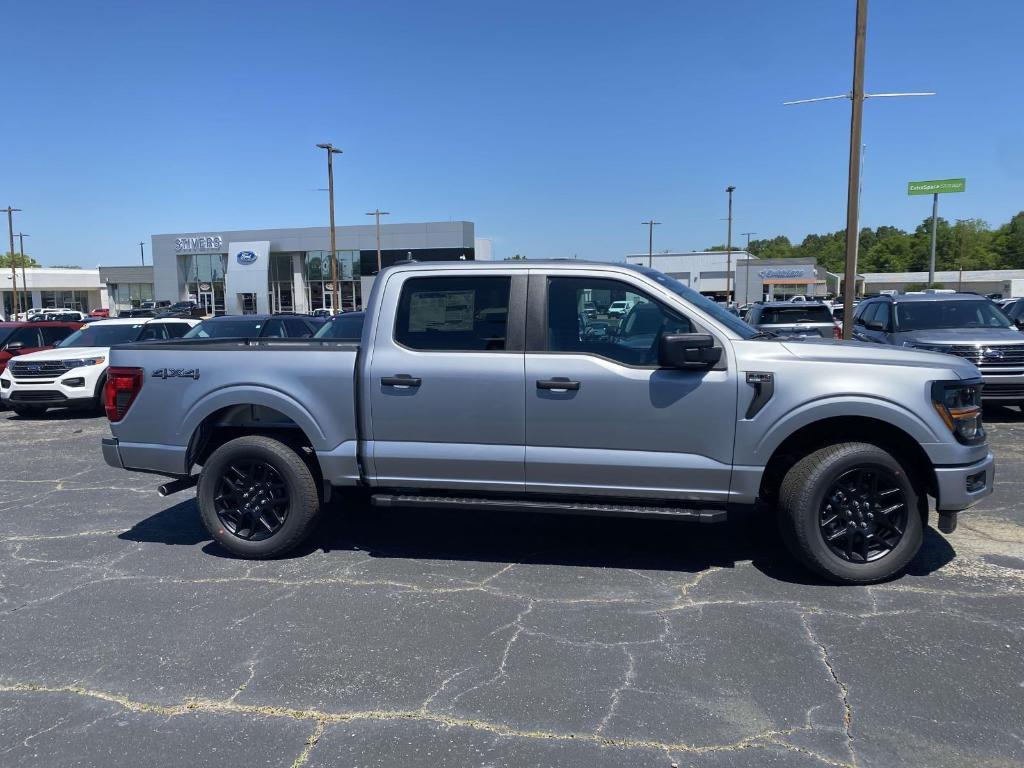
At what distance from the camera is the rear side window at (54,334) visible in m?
15.5

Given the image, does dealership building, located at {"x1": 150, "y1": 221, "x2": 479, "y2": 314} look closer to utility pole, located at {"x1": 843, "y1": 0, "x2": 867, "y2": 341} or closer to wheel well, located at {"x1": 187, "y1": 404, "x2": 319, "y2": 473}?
utility pole, located at {"x1": 843, "y1": 0, "x2": 867, "y2": 341}

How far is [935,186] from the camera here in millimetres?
38875

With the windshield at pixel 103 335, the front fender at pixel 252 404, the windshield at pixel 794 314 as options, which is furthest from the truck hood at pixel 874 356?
the windshield at pixel 103 335

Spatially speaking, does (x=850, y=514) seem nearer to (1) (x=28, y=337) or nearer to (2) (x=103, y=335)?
(2) (x=103, y=335)

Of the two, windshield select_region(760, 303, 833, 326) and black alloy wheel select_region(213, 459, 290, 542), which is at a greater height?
windshield select_region(760, 303, 833, 326)

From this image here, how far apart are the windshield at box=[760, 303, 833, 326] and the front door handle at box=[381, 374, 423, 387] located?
1175 centimetres

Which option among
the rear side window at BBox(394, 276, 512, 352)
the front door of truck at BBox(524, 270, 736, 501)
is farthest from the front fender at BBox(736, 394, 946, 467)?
the rear side window at BBox(394, 276, 512, 352)

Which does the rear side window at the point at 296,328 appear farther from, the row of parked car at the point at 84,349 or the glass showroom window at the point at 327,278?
the glass showroom window at the point at 327,278

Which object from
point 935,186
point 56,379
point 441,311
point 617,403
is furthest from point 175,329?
point 935,186

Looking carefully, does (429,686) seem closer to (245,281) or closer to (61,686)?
(61,686)

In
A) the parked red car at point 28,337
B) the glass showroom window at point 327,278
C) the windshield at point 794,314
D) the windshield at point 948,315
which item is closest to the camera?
the windshield at point 948,315

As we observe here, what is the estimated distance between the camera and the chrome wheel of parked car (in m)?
4.70

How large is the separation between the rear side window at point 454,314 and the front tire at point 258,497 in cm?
121

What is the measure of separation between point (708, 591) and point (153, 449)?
3982 mm
